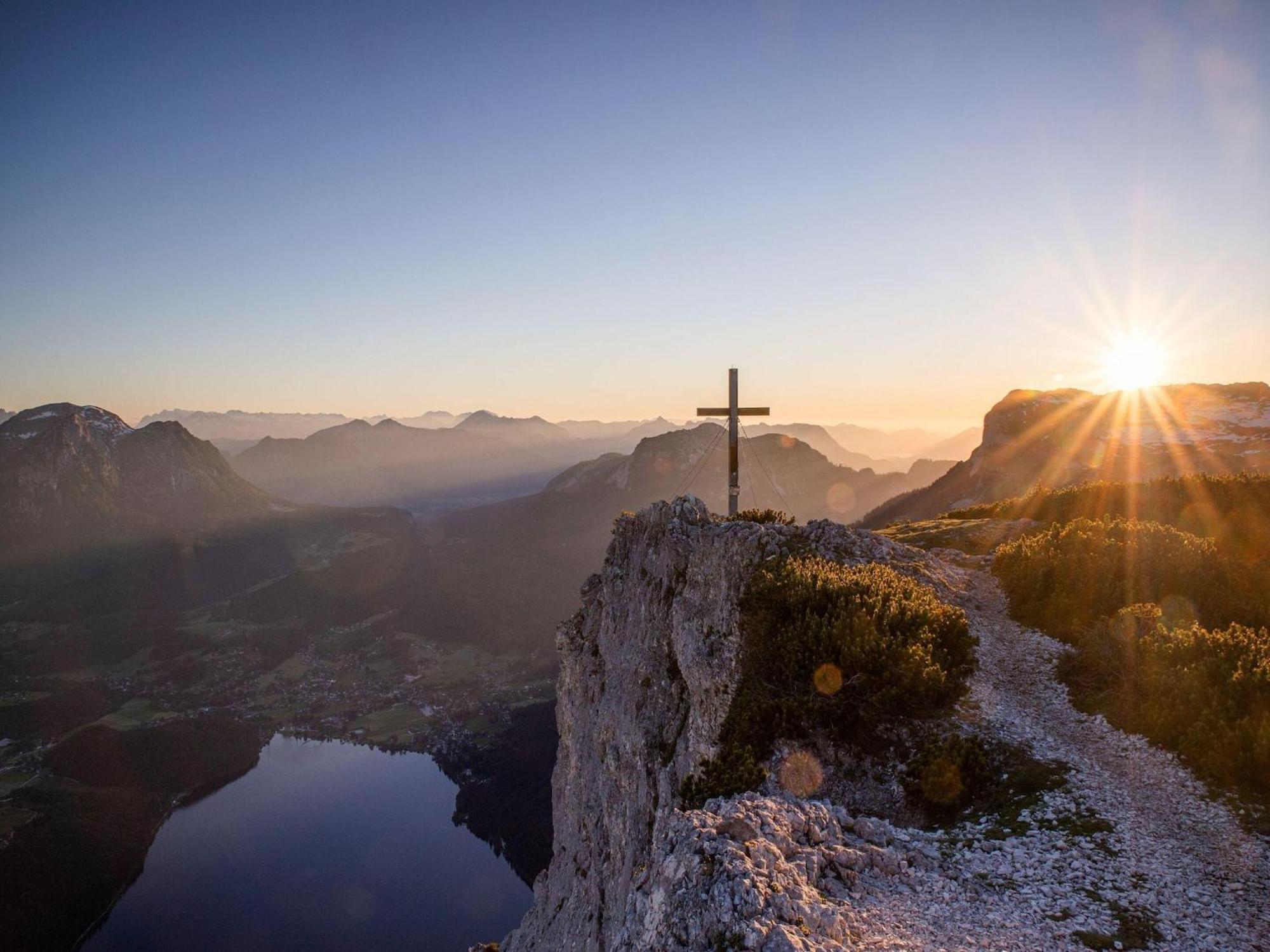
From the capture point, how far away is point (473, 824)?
119 m

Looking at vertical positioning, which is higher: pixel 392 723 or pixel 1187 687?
pixel 1187 687

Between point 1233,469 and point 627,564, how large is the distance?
5552 centimetres

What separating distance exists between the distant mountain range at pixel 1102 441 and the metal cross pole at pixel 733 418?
46842 millimetres

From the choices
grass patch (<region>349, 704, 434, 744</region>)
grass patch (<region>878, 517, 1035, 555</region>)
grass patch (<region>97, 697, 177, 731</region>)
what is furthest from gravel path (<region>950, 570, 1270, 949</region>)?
grass patch (<region>97, 697, 177, 731</region>)

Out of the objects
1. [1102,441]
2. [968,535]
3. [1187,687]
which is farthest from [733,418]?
[1102,441]

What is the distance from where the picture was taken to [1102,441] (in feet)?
226

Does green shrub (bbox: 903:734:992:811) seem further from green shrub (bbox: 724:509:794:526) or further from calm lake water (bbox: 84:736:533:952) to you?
calm lake water (bbox: 84:736:533:952)

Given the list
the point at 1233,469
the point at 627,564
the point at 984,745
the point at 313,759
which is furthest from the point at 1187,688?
the point at 313,759

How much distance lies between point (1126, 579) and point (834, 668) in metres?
10.6

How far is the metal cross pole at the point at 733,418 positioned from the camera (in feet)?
83.1

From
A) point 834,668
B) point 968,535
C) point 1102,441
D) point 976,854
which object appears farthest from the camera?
point 1102,441

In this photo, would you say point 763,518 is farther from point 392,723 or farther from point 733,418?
point 392,723

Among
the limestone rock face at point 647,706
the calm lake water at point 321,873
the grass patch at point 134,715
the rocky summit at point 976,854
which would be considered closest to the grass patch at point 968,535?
the limestone rock face at point 647,706

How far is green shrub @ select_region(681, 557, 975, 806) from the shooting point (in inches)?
530
